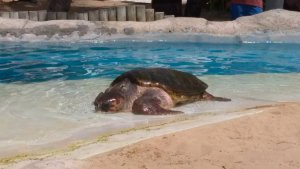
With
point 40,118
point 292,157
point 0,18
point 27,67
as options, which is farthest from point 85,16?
point 292,157

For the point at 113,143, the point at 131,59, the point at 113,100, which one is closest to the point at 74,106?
the point at 113,100

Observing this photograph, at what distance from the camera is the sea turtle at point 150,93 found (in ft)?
19.7

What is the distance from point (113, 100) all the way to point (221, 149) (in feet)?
6.51

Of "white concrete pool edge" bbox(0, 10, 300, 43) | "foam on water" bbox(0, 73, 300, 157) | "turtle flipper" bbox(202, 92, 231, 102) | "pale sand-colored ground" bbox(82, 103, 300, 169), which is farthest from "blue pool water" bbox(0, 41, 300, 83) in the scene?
"pale sand-colored ground" bbox(82, 103, 300, 169)

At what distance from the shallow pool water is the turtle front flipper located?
11 centimetres

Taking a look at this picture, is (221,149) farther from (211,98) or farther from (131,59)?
(131,59)

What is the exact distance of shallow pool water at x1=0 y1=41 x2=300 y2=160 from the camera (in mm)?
5406

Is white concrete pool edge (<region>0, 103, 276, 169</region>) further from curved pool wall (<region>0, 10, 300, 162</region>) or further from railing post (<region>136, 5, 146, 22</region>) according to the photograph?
railing post (<region>136, 5, 146, 22</region>)

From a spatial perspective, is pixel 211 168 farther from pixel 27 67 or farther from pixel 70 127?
pixel 27 67

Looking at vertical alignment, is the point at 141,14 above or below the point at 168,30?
above

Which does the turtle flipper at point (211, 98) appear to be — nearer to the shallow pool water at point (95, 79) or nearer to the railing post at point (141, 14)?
the shallow pool water at point (95, 79)

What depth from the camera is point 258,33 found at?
12805 mm

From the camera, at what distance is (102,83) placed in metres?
7.86

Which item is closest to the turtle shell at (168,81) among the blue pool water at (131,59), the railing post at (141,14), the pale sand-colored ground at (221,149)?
the pale sand-colored ground at (221,149)
